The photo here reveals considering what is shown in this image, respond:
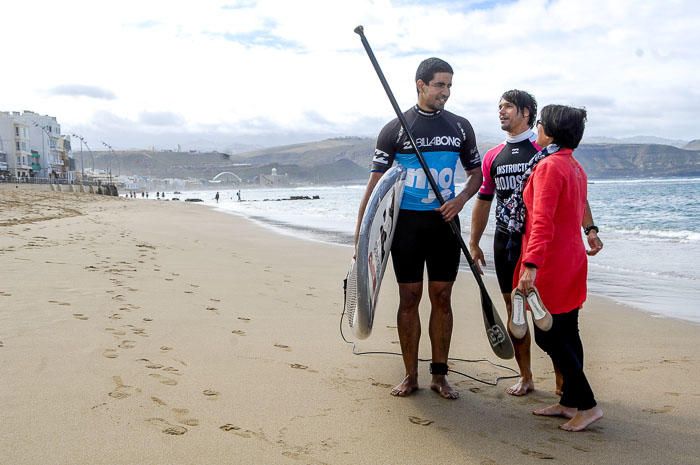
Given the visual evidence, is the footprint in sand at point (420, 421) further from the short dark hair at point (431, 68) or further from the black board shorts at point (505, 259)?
the short dark hair at point (431, 68)

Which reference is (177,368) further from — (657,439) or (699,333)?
(699,333)

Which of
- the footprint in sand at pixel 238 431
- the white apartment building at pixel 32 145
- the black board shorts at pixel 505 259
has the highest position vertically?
the white apartment building at pixel 32 145

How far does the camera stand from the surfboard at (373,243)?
3523 mm

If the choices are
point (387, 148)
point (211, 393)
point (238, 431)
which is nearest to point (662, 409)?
point (387, 148)

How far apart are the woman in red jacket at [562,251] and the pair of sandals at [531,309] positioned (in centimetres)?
4

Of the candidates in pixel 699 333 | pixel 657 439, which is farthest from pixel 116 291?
pixel 699 333

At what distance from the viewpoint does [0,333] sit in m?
4.25

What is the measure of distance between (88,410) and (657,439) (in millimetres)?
3002

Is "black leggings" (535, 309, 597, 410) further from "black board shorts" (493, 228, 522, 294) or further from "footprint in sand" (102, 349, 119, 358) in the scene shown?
"footprint in sand" (102, 349, 119, 358)

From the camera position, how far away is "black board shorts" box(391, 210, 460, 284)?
3770 millimetres

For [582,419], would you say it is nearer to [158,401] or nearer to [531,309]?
[531,309]

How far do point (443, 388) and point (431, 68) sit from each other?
6.75 feet

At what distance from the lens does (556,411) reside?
3.40m

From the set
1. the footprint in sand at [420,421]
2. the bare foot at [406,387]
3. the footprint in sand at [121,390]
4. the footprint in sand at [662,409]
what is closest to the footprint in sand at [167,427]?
the footprint in sand at [121,390]
